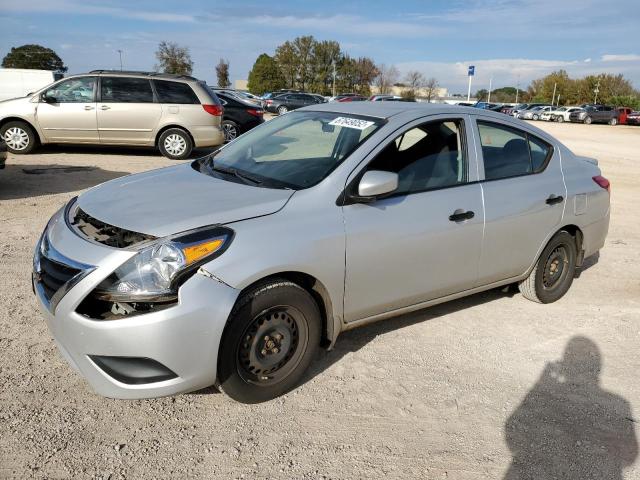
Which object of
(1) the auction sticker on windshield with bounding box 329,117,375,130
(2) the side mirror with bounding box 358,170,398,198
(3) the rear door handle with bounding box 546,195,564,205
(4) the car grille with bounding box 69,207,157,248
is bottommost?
(4) the car grille with bounding box 69,207,157,248

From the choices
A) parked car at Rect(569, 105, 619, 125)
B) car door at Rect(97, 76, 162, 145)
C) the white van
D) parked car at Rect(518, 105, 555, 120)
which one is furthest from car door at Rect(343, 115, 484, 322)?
parked car at Rect(518, 105, 555, 120)

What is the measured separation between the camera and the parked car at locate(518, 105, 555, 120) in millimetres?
48169

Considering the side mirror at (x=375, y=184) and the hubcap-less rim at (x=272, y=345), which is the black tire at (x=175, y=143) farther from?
the hubcap-less rim at (x=272, y=345)

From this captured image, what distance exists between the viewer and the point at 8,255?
17.1ft

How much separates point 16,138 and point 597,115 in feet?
145

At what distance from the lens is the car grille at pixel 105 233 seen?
8.89 feet

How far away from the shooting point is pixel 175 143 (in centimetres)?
1176

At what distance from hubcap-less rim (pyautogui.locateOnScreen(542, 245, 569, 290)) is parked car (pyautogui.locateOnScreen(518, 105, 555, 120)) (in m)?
47.6

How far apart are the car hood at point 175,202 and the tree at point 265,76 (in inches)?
2739

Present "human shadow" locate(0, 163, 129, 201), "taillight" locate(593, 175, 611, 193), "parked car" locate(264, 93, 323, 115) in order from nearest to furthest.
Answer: "taillight" locate(593, 175, 611, 193)
"human shadow" locate(0, 163, 129, 201)
"parked car" locate(264, 93, 323, 115)

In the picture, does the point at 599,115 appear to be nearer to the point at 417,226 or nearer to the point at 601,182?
the point at 601,182

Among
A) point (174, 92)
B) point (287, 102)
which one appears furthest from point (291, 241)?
point (287, 102)

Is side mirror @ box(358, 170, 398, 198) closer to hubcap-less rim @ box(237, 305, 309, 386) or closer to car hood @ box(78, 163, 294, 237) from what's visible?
car hood @ box(78, 163, 294, 237)

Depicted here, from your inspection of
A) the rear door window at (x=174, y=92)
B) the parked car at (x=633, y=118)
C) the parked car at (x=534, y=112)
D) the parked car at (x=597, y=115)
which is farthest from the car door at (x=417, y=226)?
the parked car at (x=534, y=112)
